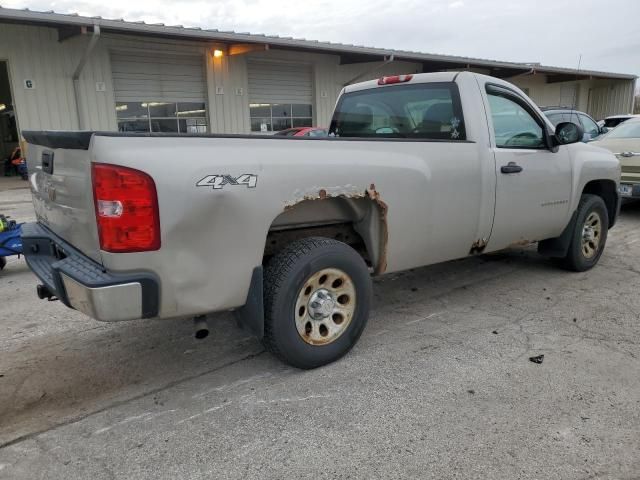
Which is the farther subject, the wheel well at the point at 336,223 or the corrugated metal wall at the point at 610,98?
the corrugated metal wall at the point at 610,98

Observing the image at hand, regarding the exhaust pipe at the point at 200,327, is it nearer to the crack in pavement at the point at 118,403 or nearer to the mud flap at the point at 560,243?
the crack in pavement at the point at 118,403

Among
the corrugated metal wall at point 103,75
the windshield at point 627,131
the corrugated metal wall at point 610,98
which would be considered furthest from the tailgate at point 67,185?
the corrugated metal wall at point 610,98

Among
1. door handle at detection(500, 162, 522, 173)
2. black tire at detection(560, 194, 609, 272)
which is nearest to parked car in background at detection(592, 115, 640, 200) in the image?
black tire at detection(560, 194, 609, 272)

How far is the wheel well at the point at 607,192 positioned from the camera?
5.61 meters

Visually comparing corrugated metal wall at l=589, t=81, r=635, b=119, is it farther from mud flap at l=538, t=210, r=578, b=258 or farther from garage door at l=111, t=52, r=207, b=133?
mud flap at l=538, t=210, r=578, b=258

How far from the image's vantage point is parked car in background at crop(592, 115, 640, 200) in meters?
8.19

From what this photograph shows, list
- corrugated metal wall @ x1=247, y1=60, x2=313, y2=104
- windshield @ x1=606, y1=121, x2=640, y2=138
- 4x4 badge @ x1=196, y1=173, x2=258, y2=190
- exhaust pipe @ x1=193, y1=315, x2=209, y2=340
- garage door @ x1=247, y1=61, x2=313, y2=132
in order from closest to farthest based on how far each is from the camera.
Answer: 4x4 badge @ x1=196, y1=173, x2=258, y2=190, exhaust pipe @ x1=193, y1=315, x2=209, y2=340, windshield @ x1=606, y1=121, x2=640, y2=138, corrugated metal wall @ x1=247, y1=60, x2=313, y2=104, garage door @ x1=247, y1=61, x2=313, y2=132

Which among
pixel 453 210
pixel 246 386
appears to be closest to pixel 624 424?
pixel 453 210

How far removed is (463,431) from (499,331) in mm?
1474

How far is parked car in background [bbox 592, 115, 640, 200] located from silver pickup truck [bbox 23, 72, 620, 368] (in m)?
3.84

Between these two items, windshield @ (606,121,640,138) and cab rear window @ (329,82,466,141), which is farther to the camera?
windshield @ (606,121,640,138)

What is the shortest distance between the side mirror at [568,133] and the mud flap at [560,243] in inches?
33.7

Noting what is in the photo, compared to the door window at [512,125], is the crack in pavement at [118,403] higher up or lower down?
lower down

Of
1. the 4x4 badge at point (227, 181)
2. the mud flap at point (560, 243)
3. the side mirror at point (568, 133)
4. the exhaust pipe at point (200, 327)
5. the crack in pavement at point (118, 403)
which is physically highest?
the side mirror at point (568, 133)
